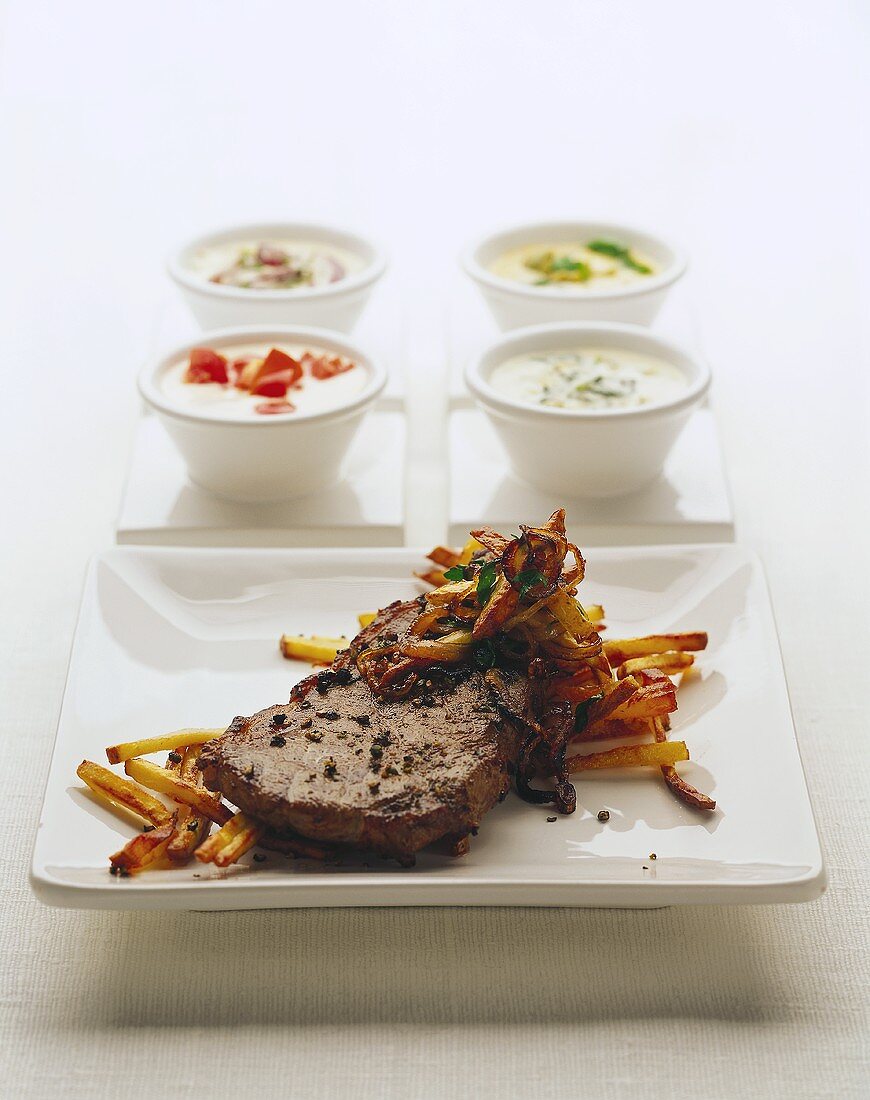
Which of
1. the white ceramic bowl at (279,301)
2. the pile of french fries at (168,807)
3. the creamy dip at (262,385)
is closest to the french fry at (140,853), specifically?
the pile of french fries at (168,807)

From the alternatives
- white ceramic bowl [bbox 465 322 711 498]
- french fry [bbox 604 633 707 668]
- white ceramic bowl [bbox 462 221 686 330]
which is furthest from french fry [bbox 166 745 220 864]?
white ceramic bowl [bbox 462 221 686 330]

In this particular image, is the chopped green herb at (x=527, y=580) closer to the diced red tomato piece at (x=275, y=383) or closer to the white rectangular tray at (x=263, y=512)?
the white rectangular tray at (x=263, y=512)

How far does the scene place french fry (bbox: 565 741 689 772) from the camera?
3.72 m

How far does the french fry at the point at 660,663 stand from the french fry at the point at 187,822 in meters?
1.26

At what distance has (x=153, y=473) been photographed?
575cm

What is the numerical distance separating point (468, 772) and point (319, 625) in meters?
1.29

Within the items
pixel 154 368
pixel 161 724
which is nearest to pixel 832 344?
pixel 154 368

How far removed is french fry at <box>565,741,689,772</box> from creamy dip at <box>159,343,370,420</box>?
6.94 ft

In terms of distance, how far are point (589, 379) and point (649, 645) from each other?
1846mm

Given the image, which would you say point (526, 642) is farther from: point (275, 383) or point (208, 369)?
point (208, 369)

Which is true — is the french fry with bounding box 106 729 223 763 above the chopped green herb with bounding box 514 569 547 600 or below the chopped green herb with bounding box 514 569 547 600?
below

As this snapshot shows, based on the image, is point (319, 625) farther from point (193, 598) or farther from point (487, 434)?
point (487, 434)

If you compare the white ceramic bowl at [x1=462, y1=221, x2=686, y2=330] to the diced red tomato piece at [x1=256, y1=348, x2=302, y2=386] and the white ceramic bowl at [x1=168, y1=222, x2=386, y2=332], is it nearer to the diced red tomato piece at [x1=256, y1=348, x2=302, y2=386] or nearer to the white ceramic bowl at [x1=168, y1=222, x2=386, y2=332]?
the white ceramic bowl at [x1=168, y1=222, x2=386, y2=332]

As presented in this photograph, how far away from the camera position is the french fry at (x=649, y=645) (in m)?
4.12
